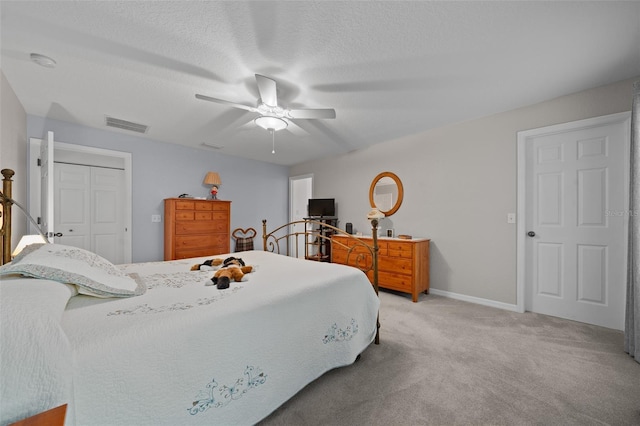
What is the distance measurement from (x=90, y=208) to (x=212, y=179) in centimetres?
191

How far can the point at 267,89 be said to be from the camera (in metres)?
2.15

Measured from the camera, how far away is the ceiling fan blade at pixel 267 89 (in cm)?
203

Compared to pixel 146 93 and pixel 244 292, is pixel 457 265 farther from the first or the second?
pixel 146 93

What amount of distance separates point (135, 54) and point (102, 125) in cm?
225

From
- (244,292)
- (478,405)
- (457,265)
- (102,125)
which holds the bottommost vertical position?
(478,405)

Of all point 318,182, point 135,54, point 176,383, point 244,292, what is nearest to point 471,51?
point 244,292

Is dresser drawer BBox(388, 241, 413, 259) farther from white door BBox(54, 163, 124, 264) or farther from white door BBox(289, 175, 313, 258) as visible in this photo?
white door BBox(54, 163, 124, 264)

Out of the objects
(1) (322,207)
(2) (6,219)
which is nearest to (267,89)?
(2) (6,219)

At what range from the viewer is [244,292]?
4.99 feet

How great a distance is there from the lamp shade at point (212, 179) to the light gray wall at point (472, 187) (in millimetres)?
3069

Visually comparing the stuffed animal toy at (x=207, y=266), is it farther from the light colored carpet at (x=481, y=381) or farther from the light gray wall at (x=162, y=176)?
the light gray wall at (x=162, y=176)

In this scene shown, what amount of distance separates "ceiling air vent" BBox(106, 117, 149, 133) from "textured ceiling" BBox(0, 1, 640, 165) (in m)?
0.22

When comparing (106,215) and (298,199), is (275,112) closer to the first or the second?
(106,215)

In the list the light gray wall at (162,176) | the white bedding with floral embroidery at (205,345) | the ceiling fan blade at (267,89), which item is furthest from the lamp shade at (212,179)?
the white bedding with floral embroidery at (205,345)
